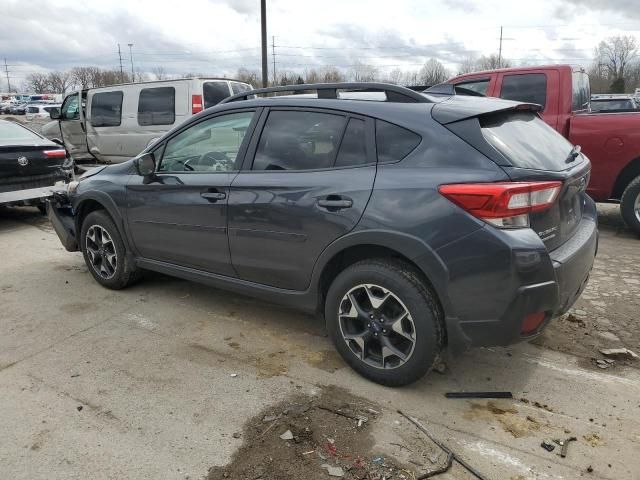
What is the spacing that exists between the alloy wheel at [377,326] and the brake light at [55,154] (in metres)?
6.24

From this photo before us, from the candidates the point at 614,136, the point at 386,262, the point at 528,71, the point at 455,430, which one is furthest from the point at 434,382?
the point at 528,71

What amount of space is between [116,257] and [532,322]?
11.6 feet

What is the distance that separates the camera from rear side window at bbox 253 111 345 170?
3.26 meters

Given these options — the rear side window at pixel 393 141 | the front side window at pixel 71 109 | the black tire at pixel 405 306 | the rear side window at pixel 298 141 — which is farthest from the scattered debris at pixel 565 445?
the front side window at pixel 71 109

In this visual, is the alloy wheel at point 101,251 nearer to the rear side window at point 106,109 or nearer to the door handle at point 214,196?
the door handle at point 214,196

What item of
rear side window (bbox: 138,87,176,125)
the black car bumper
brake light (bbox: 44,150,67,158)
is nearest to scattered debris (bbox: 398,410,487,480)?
the black car bumper

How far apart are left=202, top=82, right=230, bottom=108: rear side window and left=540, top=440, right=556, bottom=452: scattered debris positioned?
9.50 meters

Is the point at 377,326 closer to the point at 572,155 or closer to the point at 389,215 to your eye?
the point at 389,215

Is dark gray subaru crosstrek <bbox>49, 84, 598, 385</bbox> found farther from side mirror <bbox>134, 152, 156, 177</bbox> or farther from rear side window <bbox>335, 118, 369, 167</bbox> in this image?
side mirror <bbox>134, 152, 156, 177</bbox>

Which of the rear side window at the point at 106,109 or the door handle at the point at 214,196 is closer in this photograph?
the door handle at the point at 214,196

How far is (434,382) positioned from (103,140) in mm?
11348

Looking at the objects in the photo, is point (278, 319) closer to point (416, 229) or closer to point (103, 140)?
point (416, 229)

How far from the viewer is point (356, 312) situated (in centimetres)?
312

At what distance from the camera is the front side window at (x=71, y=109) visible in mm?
12977
